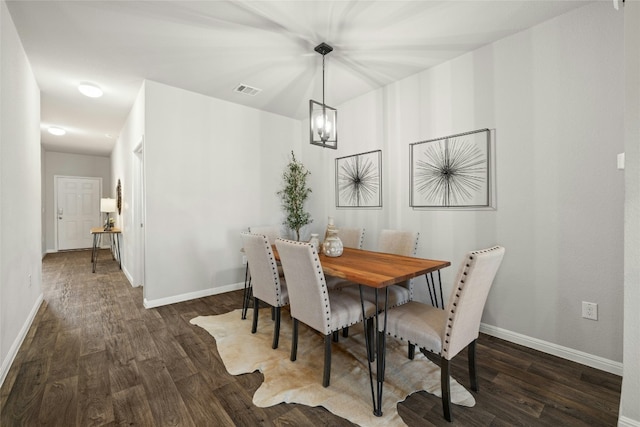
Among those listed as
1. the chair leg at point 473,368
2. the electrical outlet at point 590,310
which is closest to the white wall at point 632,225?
the chair leg at point 473,368

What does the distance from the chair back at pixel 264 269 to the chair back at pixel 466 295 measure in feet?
4.28

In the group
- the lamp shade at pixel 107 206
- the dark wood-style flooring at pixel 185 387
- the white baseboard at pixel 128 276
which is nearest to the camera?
the dark wood-style flooring at pixel 185 387

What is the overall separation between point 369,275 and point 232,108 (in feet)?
10.7

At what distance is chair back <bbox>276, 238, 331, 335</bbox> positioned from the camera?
1.77 meters

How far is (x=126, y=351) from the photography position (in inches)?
90.5

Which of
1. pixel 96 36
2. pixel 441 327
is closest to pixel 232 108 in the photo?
pixel 96 36

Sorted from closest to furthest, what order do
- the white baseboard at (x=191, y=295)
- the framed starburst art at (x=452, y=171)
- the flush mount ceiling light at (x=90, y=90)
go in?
the framed starburst art at (x=452, y=171), the white baseboard at (x=191, y=295), the flush mount ceiling light at (x=90, y=90)

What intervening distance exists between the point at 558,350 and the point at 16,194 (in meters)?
4.57

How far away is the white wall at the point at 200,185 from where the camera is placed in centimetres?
333

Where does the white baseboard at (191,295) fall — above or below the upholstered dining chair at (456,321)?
below

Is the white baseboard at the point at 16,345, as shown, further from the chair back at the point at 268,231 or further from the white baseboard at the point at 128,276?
the chair back at the point at 268,231

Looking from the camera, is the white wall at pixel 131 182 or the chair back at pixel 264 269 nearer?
the chair back at pixel 264 269

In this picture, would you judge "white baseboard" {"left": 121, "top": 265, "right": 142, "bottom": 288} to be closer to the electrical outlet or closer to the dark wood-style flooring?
the dark wood-style flooring

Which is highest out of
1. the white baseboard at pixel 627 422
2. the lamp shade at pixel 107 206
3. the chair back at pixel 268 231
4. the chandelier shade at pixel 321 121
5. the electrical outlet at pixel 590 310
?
the chandelier shade at pixel 321 121
